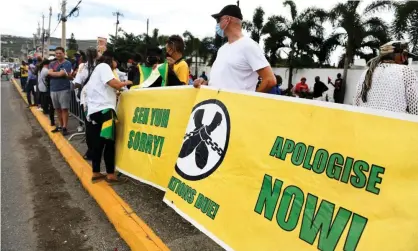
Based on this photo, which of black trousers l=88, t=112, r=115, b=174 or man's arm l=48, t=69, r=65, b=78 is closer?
black trousers l=88, t=112, r=115, b=174

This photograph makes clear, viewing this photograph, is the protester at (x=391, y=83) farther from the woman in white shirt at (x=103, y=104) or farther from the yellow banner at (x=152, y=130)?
the woman in white shirt at (x=103, y=104)

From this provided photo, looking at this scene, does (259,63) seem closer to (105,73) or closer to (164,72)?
(164,72)

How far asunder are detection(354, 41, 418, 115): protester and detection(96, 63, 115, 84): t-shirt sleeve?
8.98ft

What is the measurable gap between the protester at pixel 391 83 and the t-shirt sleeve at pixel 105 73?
2.74 meters

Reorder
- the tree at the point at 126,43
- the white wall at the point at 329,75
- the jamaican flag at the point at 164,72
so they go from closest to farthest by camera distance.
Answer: the jamaican flag at the point at 164,72 → the white wall at the point at 329,75 → the tree at the point at 126,43

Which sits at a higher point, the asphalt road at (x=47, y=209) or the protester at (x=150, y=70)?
the protester at (x=150, y=70)

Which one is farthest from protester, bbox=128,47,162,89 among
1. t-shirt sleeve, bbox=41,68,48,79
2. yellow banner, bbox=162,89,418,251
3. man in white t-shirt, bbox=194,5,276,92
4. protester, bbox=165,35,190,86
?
t-shirt sleeve, bbox=41,68,48,79

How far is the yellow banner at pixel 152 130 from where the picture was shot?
3584 millimetres

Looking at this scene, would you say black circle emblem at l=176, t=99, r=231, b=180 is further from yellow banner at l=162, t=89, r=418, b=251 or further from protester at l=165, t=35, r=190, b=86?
protester at l=165, t=35, r=190, b=86

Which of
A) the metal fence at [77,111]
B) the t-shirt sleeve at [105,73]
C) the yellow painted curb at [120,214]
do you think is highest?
the t-shirt sleeve at [105,73]

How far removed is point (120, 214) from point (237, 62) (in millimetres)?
1854

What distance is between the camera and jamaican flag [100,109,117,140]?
14.1 ft

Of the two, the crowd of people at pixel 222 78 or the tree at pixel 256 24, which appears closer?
the crowd of people at pixel 222 78

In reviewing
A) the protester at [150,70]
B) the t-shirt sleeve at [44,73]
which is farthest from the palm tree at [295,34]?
the protester at [150,70]
